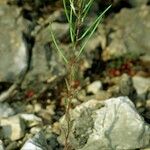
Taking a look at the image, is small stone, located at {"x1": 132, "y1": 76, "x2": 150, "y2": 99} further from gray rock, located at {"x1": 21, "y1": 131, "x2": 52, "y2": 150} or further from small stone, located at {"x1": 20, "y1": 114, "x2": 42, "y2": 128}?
gray rock, located at {"x1": 21, "y1": 131, "x2": 52, "y2": 150}

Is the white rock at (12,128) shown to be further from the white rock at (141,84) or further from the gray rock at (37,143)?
the white rock at (141,84)

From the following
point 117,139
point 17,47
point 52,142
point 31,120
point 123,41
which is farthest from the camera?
point 123,41

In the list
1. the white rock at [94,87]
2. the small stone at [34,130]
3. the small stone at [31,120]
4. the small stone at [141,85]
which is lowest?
the small stone at [141,85]

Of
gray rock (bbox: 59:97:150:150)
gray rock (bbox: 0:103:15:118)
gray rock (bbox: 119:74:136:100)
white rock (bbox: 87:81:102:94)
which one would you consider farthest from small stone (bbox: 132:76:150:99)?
gray rock (bbox: 0:103:15:118)

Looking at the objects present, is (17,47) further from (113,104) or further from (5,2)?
(113,104)

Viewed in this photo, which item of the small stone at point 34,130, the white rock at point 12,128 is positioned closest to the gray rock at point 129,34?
the small stone at point 34,130

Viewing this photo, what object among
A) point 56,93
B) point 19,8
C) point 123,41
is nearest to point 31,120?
point 56,93
